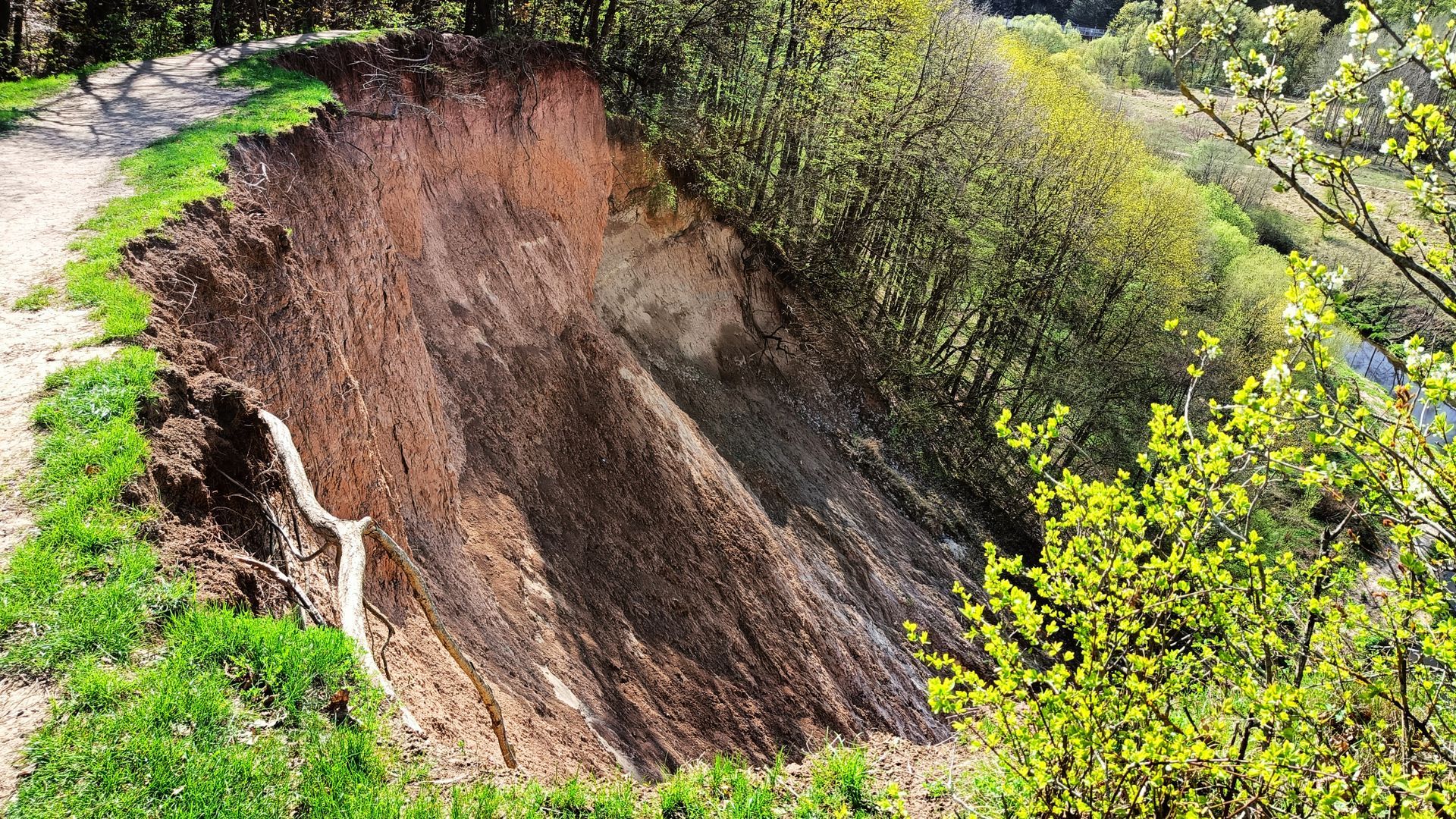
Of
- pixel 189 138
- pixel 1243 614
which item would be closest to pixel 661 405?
pixel 189 138

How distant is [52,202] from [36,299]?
236 centimetres

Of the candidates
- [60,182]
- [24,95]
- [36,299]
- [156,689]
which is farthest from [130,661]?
[24,95]

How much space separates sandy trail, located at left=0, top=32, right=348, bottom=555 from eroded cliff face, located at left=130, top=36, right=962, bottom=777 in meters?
0.74

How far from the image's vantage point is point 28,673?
3611 millimetres

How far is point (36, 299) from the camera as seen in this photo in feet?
20.2

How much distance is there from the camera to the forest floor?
14.4 ft

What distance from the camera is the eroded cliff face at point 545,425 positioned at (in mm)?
7910

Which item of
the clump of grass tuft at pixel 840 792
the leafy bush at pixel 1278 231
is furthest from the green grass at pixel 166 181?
the leafy bush at pixel 1278 231

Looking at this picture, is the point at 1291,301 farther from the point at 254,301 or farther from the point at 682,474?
the point at 682,474

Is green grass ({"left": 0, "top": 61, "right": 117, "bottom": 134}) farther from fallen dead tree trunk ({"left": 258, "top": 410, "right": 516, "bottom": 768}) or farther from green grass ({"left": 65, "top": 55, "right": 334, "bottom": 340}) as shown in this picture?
fallen dead tree trunk ({"left": 258, "top": 410, "right": 516, "bottom": 768})

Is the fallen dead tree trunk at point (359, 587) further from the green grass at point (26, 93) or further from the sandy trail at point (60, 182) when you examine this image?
the green grass at point (26, 93)

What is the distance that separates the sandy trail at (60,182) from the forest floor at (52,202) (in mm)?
12

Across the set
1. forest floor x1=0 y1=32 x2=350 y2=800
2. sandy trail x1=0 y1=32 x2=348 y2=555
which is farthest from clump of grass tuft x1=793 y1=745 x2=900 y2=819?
sandy trail x1=0 y1=32 x2=348 y2=555

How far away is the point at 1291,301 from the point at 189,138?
11280 mm
